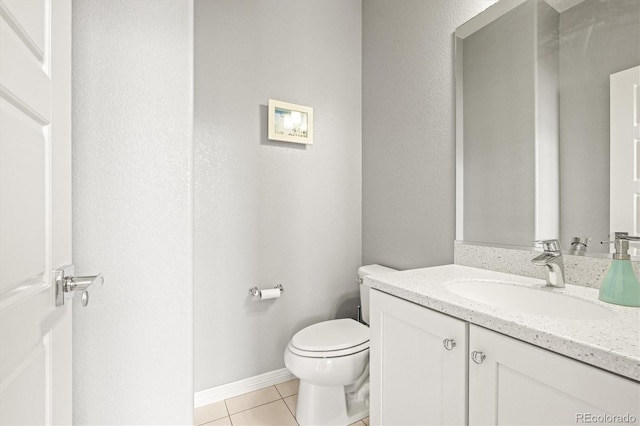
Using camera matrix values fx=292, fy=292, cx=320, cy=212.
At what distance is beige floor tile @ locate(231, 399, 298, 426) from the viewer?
1.51 m

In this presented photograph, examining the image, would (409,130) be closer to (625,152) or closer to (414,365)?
(625,152)

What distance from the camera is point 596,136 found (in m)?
0.98

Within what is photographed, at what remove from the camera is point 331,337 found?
5.05 feet

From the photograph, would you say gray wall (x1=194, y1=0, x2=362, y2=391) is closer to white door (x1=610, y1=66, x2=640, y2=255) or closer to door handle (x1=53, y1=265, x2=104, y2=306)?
door handle (x1=53, y1=265, x2=104, y2=306)

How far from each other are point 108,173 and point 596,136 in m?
1.57

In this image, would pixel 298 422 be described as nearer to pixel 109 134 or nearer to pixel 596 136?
pixel 109 134

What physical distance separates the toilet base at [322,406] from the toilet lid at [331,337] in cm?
20

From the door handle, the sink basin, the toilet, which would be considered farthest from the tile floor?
the door handle

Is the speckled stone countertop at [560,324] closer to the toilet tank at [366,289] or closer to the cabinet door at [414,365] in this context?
the cabinet door at [414,365]

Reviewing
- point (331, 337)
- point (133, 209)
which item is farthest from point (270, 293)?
point (133, 209)

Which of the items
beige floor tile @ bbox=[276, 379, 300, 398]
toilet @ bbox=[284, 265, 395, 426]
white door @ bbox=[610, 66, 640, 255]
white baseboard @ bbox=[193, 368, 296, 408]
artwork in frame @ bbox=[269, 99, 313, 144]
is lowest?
beige floor tile @ bbox=[276, 379, 300, 398]

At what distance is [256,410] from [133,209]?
1.33 m

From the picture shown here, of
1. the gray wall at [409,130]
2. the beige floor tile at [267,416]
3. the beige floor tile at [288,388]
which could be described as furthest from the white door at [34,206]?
the gray wall at [409,130]

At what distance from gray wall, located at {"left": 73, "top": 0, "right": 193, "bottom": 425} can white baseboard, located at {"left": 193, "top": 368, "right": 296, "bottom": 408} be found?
800mm
